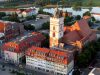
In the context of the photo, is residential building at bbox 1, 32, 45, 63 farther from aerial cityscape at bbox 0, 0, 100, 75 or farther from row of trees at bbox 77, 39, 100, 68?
row of trees at bbox 77, 39, 100, 68

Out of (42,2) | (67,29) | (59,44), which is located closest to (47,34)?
(67,29)

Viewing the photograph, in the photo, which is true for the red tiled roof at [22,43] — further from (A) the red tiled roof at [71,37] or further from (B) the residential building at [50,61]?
(A) the red tiled roof at [71,37]

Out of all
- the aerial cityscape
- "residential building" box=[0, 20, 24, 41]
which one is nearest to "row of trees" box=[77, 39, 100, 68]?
the aerial cityscape

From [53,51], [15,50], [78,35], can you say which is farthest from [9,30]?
[53,51]

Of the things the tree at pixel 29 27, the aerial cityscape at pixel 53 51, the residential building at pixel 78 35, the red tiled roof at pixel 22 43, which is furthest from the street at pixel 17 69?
the tree at pixel 29 27

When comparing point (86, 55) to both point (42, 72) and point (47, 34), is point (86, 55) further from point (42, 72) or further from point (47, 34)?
point (47, 34)

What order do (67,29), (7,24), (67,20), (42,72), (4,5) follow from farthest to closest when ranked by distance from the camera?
(4,5) → (67,20) → (7,24) → (67,29) → (42,72)
